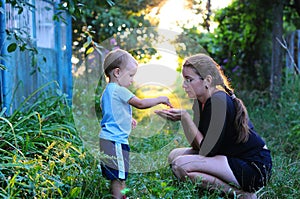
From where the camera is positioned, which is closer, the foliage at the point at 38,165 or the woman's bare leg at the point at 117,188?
the foliage at the point at 38,165

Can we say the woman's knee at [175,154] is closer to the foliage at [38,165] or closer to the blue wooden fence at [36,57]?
the foliage at [38,165]

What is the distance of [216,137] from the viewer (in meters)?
2.59

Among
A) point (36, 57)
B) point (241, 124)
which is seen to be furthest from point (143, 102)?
point (36, 57)

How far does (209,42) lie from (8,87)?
18.4ft

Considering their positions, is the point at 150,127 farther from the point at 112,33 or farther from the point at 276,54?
the point at 112,33

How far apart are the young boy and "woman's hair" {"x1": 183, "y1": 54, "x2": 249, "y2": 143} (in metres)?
0.37

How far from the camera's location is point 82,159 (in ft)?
8.34

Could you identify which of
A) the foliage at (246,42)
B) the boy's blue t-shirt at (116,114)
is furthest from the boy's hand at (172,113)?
the foliage at (246,42)

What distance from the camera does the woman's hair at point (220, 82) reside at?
2.61 metres

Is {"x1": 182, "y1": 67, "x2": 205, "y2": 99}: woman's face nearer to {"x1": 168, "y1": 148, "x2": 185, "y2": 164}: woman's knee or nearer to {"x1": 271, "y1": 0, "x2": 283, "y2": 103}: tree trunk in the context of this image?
{"x1": 168, "y1": 148, "x2": 185, "y2": 164}: woman's knee

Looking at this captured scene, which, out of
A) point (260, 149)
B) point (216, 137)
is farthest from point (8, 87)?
point (260, 149)

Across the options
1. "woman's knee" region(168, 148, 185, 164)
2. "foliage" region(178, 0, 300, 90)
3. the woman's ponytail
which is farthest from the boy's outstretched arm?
"foliage" region(178, 0, 300, 90)

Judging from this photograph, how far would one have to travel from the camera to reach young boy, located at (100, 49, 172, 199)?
2408 millimetres

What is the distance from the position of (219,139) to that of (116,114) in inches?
26.9
